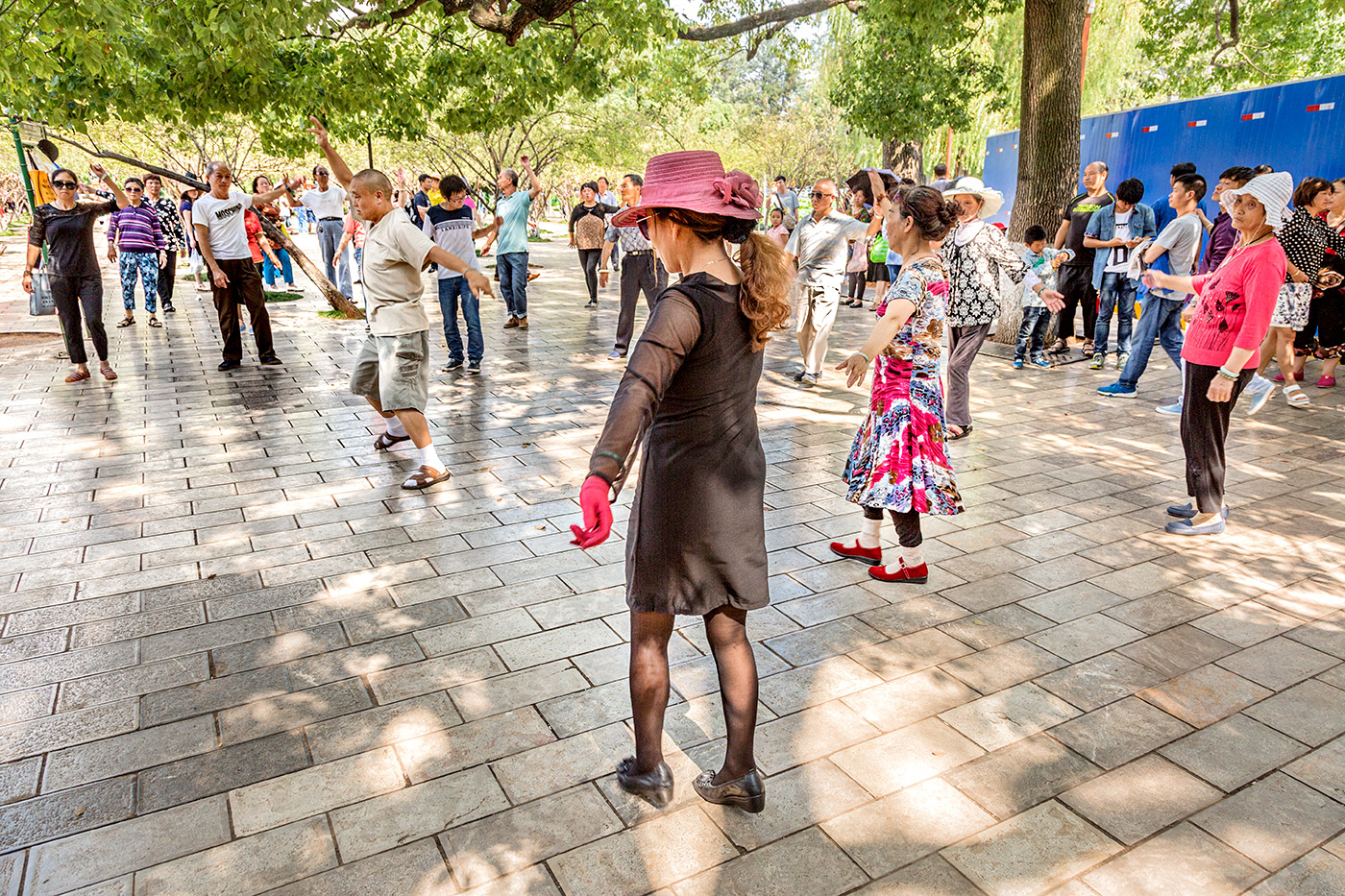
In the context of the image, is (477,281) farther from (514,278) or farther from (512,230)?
(514,278)

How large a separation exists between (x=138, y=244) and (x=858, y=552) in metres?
10.5

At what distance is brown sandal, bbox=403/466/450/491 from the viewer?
5.60 m

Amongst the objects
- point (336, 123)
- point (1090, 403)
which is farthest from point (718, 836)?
point (336, 123)

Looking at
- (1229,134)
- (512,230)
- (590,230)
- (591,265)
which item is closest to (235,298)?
(512,230)

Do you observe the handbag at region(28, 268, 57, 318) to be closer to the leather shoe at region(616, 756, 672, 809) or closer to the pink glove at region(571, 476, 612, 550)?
the leather shoe at region(616, 756, 672, 809)

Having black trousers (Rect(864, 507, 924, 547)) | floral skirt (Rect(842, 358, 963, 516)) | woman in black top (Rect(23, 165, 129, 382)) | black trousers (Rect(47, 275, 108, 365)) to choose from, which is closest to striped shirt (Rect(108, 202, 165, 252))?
woman in black top (Rect(23, 165, 129, 382))

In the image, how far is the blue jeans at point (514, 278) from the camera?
1090 centimetres

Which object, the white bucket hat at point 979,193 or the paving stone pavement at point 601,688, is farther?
the white bucket hat at point 979,193

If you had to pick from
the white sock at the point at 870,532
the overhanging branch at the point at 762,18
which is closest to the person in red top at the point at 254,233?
the overhanging branch at the point at 762,18

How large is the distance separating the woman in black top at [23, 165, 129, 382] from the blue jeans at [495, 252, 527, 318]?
13.6 feet

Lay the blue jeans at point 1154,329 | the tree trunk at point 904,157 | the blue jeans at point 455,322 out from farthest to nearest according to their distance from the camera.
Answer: the tree trunk at point 904,157 < the blue jeans at point 455,322 < the blue jeans at point 1154,329

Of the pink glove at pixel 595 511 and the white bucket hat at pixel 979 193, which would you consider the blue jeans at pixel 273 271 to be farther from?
the pink glove at pixel 595 511

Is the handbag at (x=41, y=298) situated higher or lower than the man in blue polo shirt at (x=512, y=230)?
lower

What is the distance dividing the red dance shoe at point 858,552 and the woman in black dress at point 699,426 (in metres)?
2.02
